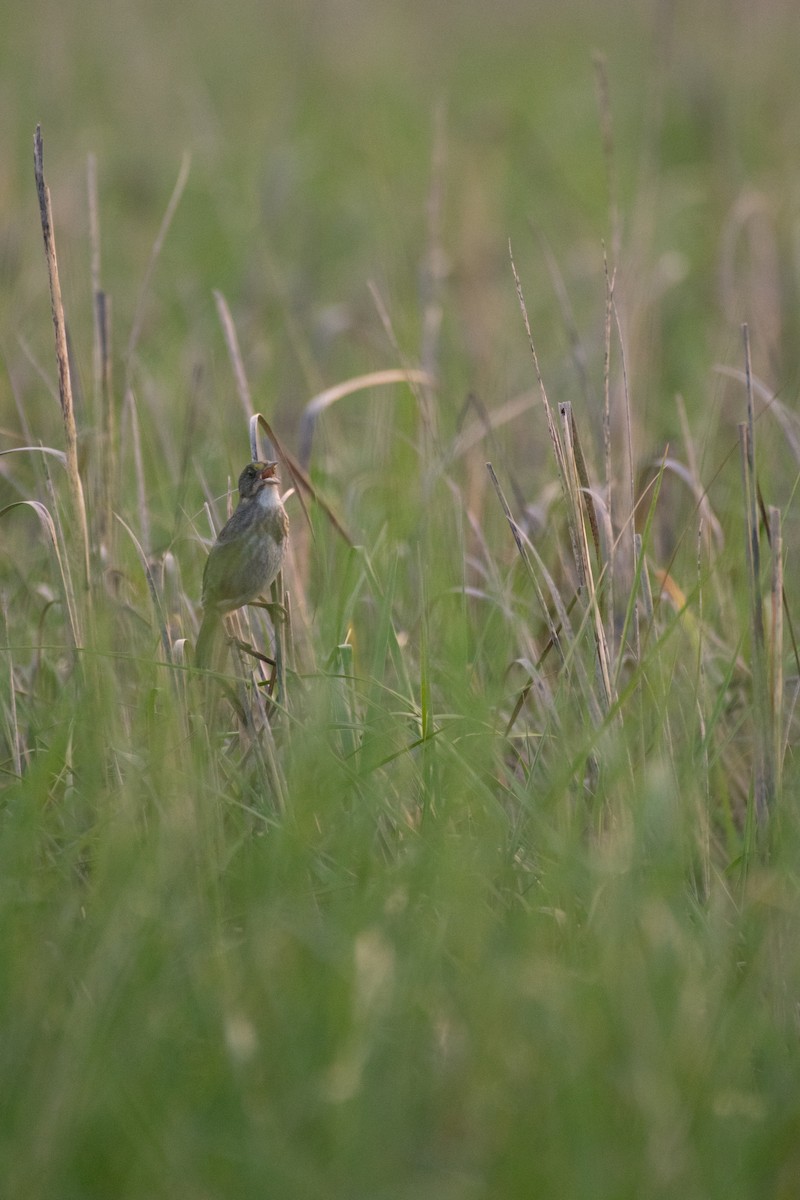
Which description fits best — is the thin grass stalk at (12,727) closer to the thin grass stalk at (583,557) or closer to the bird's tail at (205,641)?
the bird's tail at (205,641)

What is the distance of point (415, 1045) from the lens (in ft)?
5.47

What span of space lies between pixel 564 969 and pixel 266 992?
0.41m

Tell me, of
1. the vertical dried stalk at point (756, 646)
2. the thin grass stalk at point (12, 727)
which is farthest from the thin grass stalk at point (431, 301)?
the thin grass stalk at point (12, 727)

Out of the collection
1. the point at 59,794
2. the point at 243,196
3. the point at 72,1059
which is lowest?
the point at 59,794

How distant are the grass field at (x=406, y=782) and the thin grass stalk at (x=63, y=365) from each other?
0.02 meters

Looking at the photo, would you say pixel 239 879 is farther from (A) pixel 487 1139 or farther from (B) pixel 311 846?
(A) pixel 487 1139

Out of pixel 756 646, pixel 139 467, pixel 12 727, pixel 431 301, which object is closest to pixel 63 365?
pixel 139 467

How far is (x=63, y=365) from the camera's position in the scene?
7.70 ft

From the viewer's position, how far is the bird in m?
2.20

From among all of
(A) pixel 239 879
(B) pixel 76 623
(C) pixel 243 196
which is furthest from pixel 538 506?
(C) pixel 243 196

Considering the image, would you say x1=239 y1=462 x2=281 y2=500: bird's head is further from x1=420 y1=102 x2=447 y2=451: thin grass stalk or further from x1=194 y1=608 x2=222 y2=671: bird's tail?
x1=420 y1=102 x2=447 y2=451: thin grass stalk

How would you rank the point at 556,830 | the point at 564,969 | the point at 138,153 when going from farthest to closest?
the point at 138,153 < the point at 556,830 < the point at 564,969

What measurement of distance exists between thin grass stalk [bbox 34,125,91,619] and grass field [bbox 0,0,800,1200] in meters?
0.02

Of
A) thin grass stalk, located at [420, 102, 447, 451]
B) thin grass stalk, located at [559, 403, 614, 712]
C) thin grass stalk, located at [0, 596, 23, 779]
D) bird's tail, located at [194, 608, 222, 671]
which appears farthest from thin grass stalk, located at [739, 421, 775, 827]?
thin grass stalk, located at [0, 596, 23, 779]
